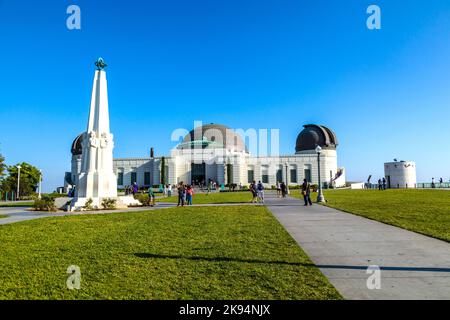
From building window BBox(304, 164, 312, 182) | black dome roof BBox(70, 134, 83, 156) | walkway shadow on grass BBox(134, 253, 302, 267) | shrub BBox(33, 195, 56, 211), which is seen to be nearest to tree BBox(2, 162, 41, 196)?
black dome roof BBox(70, 134, 83, 156)

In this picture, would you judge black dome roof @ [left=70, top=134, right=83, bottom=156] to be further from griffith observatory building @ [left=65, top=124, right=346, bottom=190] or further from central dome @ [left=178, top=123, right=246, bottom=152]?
central dome @ [left=178, top=123, right=246, bottom=152]

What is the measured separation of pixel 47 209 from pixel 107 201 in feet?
11.4

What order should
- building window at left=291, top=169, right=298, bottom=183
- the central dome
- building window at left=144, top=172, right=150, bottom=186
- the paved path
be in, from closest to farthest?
1. the paved path
2. building window at left=291, top=169, right=298, bottom=183
3. building window at left=144, top=172, right=150, bottom=186
4. the central dome

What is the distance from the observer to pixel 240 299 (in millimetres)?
3924

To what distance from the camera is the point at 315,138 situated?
69.4 metres

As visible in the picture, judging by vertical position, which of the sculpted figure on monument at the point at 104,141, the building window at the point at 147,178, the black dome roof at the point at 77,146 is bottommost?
the building window at the point at 147,178

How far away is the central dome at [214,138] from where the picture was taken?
66.2 m

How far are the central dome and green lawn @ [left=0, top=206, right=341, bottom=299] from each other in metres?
57.2

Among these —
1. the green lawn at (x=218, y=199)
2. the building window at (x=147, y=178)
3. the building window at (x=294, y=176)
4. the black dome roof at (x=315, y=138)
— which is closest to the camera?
the green lawn at (x=218, y=199)

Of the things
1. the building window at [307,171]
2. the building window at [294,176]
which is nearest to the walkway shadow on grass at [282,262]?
the building window at [294,176]

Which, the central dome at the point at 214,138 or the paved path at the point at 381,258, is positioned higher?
the central dome at the point at 214,138

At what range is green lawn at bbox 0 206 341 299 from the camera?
416 centimetres

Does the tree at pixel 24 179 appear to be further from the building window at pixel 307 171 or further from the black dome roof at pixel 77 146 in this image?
the building window at pixel 307 171

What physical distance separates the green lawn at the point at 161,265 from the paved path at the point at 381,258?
0.40 meters
